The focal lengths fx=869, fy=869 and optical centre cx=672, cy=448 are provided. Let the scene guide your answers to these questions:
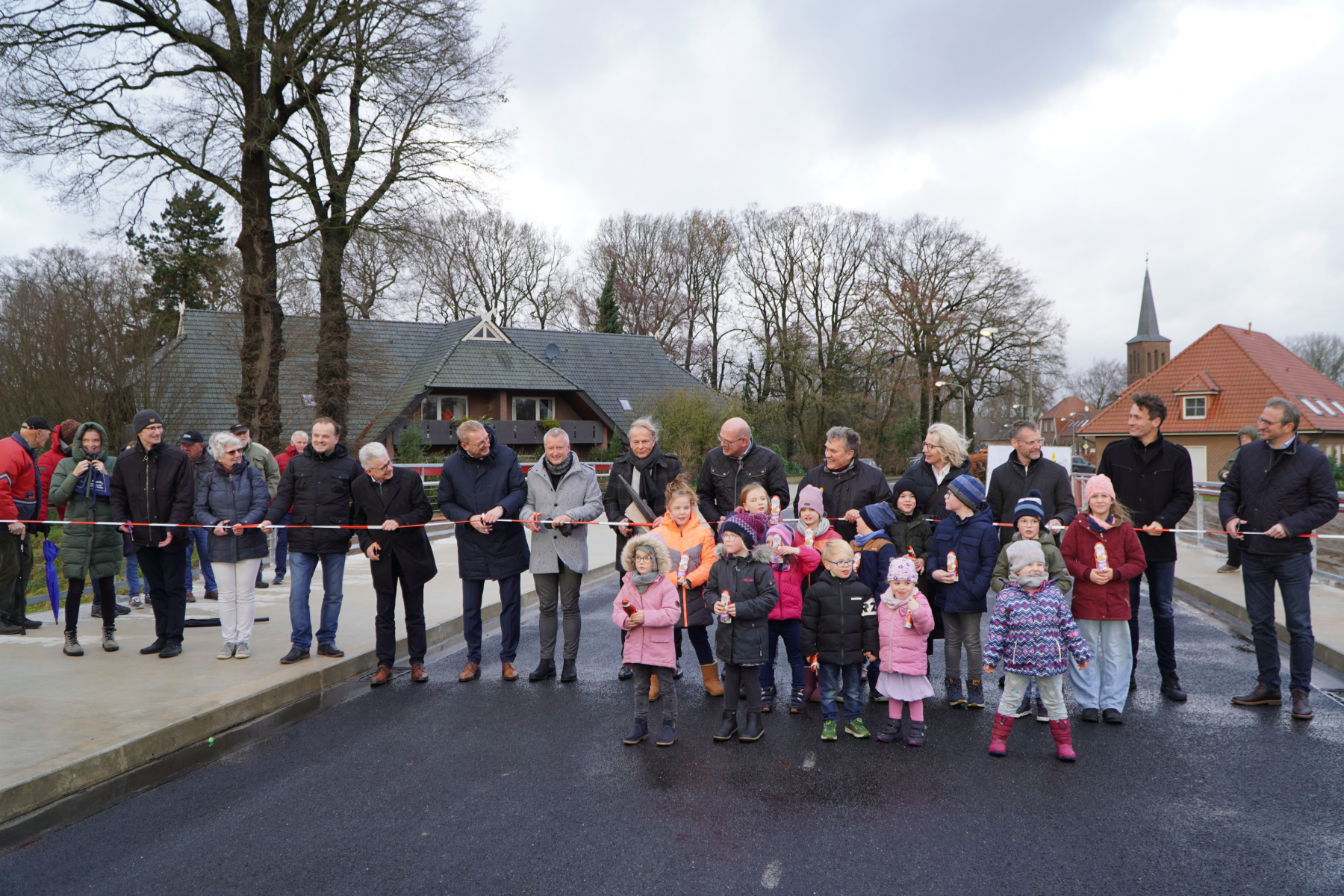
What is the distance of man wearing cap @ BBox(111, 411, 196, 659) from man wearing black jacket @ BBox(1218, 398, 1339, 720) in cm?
825

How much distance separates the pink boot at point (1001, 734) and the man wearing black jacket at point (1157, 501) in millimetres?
1789

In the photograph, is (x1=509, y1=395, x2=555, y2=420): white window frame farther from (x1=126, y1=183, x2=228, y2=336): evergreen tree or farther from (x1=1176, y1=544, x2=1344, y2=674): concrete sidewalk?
(x1=1176, y1=544, x2=1344, y2=674): concrete sidewalk

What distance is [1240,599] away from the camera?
32.2ft

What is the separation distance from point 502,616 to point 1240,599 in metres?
8.28

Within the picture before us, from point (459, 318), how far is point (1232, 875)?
49.1m

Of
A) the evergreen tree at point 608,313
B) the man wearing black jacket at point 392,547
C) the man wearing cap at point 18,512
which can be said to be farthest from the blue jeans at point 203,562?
the evergreen tree at point 608,313

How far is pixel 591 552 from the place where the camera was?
50.7 ft

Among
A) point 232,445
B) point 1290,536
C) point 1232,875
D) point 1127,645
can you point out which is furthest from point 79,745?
point 1290,536

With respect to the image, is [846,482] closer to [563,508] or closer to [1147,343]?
[563,508]

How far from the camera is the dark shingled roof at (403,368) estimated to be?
A: 26156mm

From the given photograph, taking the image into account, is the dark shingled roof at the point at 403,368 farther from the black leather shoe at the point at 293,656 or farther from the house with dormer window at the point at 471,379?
the black leather shoe at the point at 293,656

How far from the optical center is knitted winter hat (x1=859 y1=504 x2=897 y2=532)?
6469mm

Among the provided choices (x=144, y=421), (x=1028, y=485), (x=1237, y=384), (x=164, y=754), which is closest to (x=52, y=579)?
(x=144, y=421)

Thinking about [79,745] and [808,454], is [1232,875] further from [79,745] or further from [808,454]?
[808,454]
